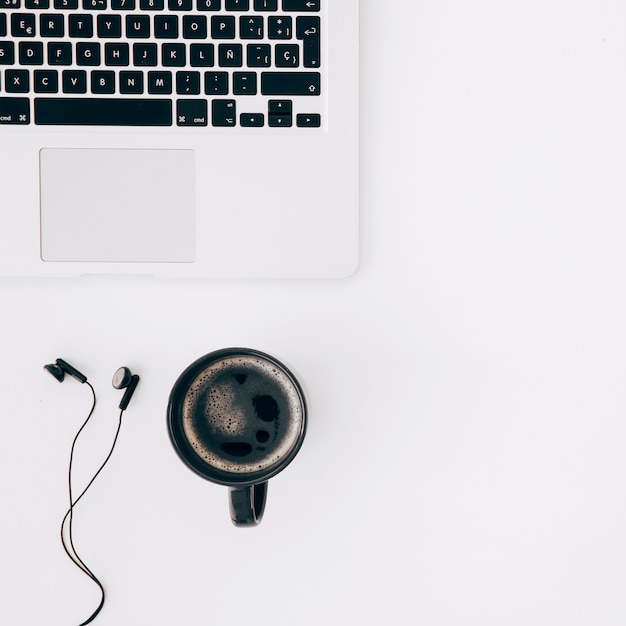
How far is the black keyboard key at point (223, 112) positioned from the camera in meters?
0.58

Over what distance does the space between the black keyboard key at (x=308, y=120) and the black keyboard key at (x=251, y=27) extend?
0.10m

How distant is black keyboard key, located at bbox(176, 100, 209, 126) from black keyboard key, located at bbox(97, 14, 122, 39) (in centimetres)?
10

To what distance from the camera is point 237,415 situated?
0.60 meters

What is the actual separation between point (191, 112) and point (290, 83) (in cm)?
11

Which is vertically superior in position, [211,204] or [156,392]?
[211,204]

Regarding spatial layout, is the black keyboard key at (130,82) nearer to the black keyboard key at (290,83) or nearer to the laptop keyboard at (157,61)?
the laptop keyboard at (157,61)

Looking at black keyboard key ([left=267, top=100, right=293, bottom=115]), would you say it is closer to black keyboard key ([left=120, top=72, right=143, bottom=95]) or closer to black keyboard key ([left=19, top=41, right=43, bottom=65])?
black keyboard key ([left=120, top=72, right=143, bottom=95])

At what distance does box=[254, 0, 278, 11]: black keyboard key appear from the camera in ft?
1.89

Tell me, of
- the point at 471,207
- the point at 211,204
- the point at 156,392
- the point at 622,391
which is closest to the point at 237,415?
the point at 156,392

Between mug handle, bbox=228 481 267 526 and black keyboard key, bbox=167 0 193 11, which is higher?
black keyboard key, bbox=167 0 193 11

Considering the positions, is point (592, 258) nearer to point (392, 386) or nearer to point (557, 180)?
point (557, 180)

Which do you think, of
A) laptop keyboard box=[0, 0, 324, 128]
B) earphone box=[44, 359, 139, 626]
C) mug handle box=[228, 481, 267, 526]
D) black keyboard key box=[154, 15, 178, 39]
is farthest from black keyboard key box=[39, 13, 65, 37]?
mug handle box=[228, 481, 267, 526]

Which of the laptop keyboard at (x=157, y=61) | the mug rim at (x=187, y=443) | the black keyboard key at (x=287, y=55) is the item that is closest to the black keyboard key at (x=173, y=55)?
the laptop keyboard at (x=157, y=61)

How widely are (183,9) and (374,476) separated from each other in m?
0.58
